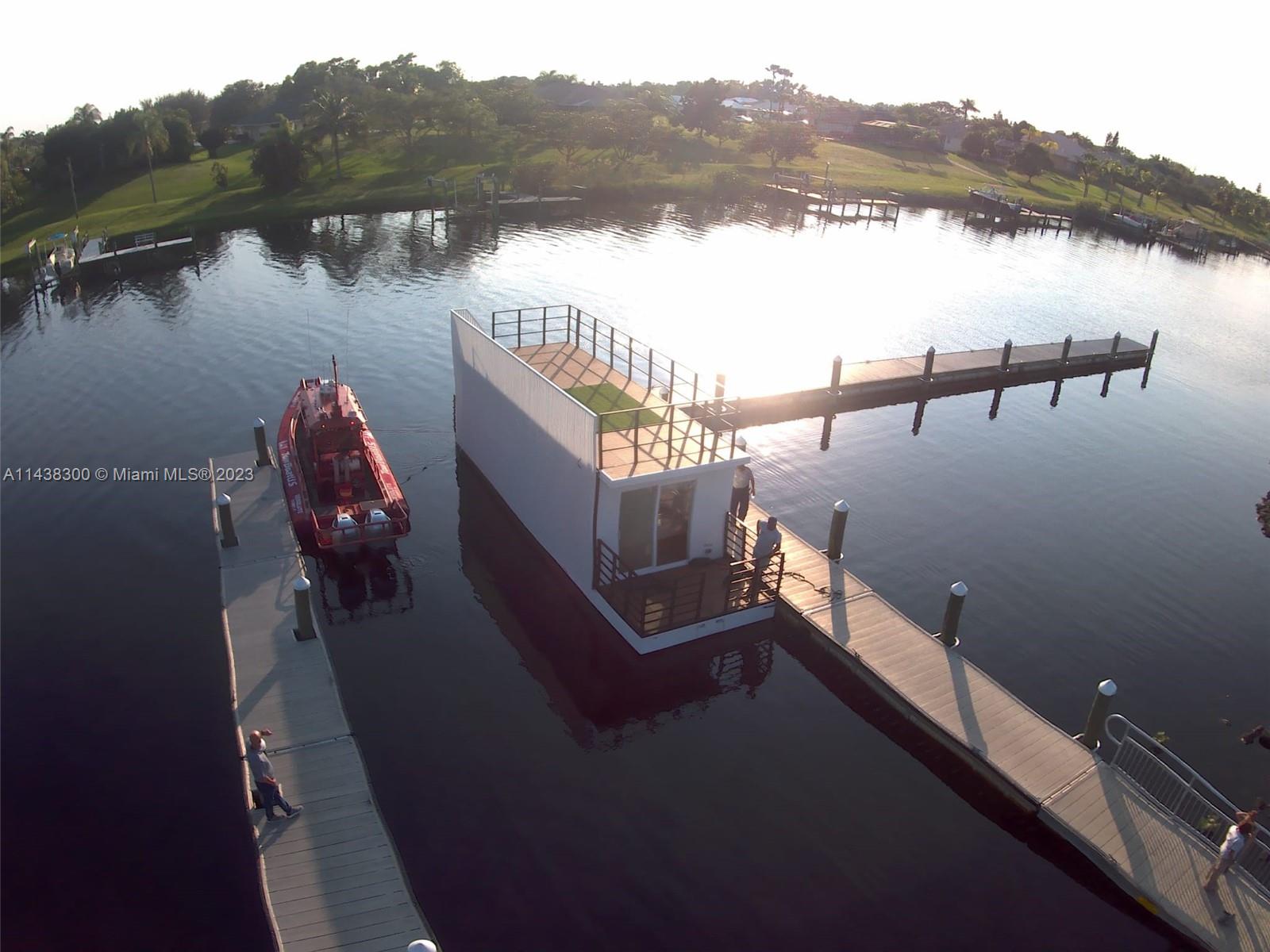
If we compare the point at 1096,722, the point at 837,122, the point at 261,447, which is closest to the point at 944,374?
the point at 1096,722

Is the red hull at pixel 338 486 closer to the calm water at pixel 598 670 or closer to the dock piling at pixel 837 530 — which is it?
the calm water at pixel 598 670

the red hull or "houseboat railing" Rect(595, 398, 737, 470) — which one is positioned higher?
"houseboat railing" Rect(595, 398, 737, 470)

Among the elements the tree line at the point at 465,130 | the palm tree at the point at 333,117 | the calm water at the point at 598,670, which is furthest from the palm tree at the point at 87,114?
the calm water at the point at 598,670

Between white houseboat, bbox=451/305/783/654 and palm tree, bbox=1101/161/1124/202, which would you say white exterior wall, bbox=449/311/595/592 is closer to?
white houseboat, bbox=451/305/783/654

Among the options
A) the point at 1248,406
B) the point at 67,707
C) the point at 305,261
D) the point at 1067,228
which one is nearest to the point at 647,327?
the point at 305,261

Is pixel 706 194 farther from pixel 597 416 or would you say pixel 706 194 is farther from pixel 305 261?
pixel 597 416

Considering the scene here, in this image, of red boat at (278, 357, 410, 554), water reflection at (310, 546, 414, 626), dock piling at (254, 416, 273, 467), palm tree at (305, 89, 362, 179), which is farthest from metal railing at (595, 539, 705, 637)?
palm tree at (305, 89, 362, 179)
